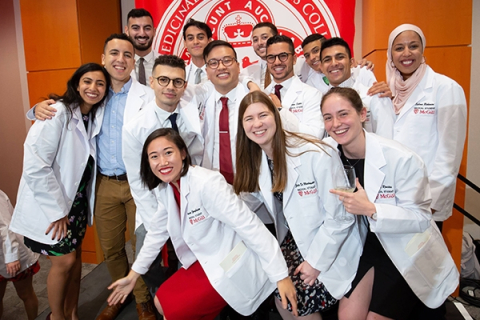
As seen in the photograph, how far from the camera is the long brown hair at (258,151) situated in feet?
6.35

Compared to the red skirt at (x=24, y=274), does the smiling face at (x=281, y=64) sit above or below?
above

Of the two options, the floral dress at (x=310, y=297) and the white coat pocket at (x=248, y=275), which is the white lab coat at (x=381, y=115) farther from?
the white coat pocket at (x=248, y=275)

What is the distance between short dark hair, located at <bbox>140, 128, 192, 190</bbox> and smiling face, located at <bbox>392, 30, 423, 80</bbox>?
1.65 metres

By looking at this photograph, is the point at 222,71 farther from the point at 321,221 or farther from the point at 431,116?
the point at 431,116

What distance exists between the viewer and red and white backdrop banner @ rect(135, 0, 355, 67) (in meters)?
3.54

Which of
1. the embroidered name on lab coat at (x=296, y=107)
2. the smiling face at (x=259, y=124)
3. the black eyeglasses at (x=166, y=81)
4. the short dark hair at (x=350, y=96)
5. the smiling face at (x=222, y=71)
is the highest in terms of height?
the smiling face at (x=222, y=71)

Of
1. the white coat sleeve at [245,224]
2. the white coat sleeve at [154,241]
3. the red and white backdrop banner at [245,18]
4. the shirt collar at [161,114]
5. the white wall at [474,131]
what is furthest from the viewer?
the white wall at [474,131]

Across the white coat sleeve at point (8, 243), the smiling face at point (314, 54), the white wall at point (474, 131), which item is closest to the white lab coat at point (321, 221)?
the smiling face at point (314, 54)

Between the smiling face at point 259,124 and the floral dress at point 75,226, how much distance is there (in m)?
1.40

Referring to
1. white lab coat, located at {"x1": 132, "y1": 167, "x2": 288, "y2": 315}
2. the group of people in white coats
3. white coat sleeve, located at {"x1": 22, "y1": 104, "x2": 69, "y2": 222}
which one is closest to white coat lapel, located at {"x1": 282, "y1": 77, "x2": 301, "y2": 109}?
the group of people in white coats

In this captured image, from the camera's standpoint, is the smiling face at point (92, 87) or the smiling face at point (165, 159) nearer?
the smiling face at point (165, 159)

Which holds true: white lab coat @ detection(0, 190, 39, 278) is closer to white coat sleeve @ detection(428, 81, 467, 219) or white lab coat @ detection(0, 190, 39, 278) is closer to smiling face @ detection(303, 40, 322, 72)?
smiling face @ detection(303, 40, 322, 72)

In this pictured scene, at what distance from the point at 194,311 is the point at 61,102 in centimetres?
175

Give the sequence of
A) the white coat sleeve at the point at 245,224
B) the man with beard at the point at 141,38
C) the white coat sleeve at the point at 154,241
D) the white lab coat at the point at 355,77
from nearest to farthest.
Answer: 1. the white coat sleeve at the point at 245,224
2. the white coat sleeve at the point at 154,241
3. the white lab coat at the point at 355,77
4. the man with beard at the point at 141,38
